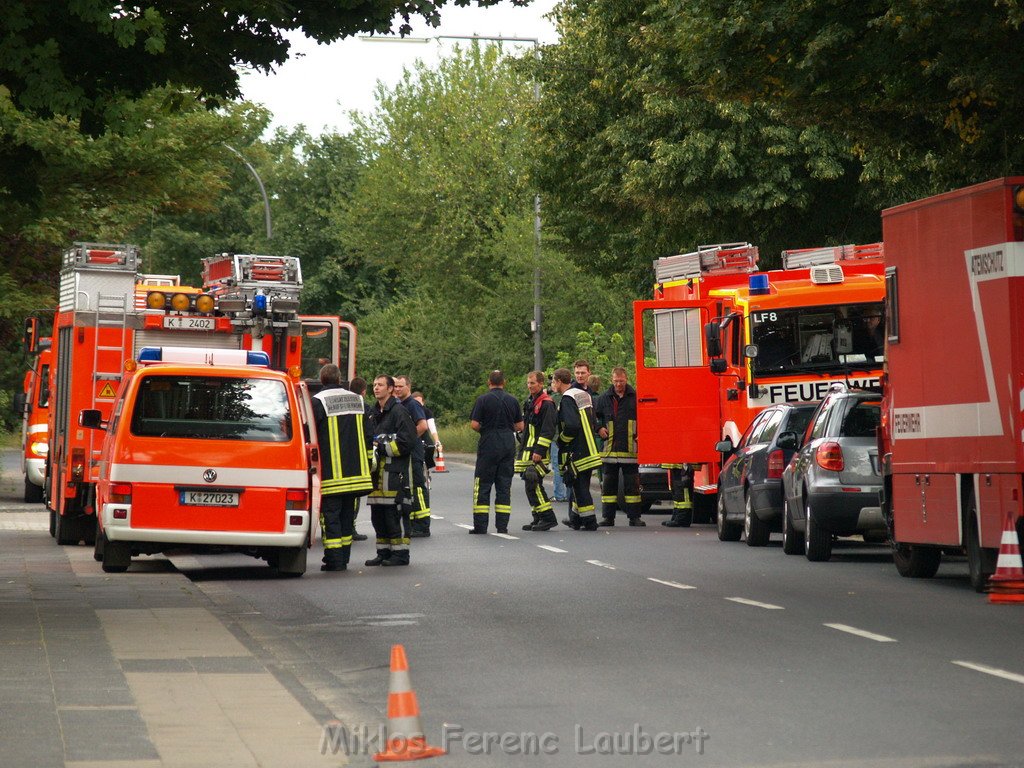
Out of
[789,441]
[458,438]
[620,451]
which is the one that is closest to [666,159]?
[620,451]

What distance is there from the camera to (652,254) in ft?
115

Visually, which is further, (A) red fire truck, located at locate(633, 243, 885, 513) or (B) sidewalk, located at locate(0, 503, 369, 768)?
(A) red fire truck, located at locate(633, 243, 885, 513)

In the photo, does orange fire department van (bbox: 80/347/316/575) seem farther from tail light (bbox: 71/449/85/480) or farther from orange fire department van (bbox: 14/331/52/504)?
orange fire department van (bbox: 14/331/52/504)

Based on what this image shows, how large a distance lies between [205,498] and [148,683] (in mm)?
6779

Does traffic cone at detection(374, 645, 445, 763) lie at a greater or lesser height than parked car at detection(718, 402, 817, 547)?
lesser

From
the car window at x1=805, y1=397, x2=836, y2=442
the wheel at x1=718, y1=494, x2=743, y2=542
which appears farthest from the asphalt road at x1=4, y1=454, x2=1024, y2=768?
the wheel at x1=718, y1=494, x2=743, y2=542

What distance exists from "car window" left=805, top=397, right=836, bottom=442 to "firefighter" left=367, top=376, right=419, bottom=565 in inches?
156

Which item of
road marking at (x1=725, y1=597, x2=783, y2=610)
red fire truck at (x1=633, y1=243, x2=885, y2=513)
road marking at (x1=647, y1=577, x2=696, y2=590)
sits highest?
red fire truck at (x1=633, y1=243, x2=885, y2=513)

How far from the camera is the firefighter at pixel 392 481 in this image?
18.1m

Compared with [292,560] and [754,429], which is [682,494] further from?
[292,560]

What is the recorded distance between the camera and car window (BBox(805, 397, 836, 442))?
731 inches

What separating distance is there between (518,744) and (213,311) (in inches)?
587

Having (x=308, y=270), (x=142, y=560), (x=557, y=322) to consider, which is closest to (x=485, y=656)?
(x=142, y=560)

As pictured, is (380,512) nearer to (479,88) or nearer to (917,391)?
(917,391)
